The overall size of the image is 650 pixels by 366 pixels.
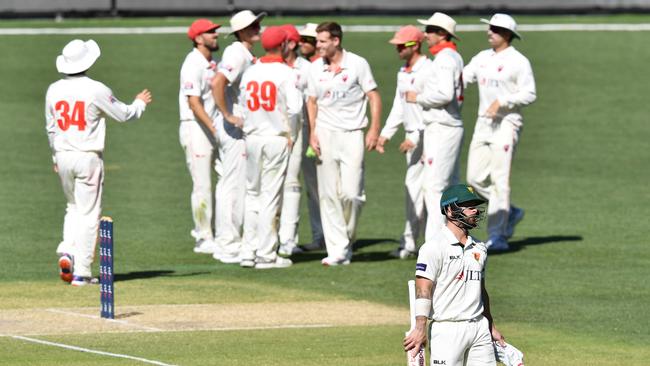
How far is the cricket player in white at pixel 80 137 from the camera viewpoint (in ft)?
54.5

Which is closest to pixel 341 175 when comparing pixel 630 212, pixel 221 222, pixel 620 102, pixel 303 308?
pixel 221 222

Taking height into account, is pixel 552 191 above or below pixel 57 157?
below

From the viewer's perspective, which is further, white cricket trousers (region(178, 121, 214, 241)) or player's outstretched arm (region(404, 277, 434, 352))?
white cricket trousers (region(178, 121, 214, 241))

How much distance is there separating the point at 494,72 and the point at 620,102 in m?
14.9

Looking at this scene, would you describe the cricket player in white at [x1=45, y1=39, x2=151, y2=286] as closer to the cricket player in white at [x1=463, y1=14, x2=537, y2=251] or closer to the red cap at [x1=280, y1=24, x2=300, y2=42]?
the red cap at [x1=280, y1=24, x2=300, y2=42]

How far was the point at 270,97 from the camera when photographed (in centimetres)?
1783

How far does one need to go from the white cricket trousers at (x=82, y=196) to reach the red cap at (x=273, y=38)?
243 cm

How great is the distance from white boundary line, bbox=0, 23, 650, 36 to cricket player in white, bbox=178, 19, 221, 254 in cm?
1866

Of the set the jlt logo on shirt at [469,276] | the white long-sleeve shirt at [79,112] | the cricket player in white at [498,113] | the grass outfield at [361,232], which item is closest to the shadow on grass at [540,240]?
the grass outfield at [361,232]

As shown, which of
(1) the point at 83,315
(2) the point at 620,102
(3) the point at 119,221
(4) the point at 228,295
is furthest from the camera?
(2) the point at 620,102

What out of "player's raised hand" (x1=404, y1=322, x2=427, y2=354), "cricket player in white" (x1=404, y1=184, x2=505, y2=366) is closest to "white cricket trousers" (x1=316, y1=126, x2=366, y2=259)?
"cricket player in white" (x1=404, y1=184, x2=505, y2=366)

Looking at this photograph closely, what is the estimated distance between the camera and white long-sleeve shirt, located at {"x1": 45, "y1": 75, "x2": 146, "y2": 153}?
54.4 ft

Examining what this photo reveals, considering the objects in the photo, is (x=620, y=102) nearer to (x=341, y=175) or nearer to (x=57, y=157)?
(x=341, y=175)

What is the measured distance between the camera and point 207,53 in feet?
62.7
